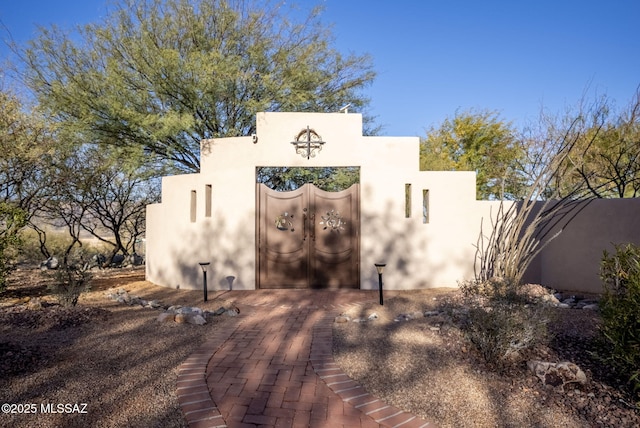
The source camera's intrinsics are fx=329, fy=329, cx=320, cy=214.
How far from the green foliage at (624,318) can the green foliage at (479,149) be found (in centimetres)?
1343

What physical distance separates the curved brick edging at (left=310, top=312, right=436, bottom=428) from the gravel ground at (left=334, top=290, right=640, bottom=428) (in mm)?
75

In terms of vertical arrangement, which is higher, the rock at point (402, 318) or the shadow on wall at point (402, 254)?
the shadow on wall at point (402, 254)

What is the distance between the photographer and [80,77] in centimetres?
830

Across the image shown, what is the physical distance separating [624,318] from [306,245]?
5225mm

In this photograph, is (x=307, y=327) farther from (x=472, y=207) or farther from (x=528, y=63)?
(x=528, y=63)

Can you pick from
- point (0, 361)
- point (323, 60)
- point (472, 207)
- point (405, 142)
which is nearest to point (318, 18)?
point (323, 60)

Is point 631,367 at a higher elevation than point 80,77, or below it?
below

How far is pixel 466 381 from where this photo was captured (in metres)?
2.86

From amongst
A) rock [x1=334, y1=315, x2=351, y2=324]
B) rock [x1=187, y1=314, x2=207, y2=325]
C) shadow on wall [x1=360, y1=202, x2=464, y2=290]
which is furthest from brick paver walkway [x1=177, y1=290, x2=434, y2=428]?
shadow on wall [x1=360, y1=202, x2=464, y2=290]

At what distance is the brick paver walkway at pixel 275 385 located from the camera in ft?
7.77

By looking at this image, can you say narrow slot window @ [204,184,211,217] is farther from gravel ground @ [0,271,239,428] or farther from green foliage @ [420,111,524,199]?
green foliage @ [420,111,524,199]

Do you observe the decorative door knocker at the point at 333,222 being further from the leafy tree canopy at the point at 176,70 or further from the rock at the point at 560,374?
the rock at the point at 560,374

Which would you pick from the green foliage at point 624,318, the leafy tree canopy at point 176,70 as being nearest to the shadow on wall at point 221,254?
the leafy tree canopy at point 176,70

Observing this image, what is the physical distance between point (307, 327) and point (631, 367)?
3.24 m
